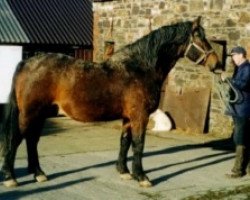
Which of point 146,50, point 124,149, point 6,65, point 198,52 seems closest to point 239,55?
point 198,52

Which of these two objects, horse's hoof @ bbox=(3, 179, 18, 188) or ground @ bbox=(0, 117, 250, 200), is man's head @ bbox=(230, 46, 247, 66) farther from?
A: horse's hoof @ bbox=(3, 179, 18, 188)

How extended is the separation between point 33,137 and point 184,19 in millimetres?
7606

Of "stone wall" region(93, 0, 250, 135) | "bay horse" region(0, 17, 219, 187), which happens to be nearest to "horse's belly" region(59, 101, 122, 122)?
"bay horse" region(0, 17, 219, 187)

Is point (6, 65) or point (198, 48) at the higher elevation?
point (198, 48)

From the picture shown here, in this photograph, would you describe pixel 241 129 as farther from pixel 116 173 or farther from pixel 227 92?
pixel 116 173

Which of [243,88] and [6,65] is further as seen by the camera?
[6,65]

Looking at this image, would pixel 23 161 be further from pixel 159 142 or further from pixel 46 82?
pixel 159 142

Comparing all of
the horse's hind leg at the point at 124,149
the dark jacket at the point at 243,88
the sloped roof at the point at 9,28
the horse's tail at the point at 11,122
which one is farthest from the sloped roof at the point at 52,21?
the dark jacket at the point at 243,88

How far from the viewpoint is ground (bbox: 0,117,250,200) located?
7.04 m

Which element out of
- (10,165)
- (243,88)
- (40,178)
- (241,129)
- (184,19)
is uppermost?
(184,19)

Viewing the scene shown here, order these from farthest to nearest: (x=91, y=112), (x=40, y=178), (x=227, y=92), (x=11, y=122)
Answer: (x=227, y=92)
(x=40, y=178)
(x=91, y=112)
(x=11, y=122)

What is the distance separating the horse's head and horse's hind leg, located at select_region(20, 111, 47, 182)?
2414mm

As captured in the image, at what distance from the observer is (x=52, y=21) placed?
18.8m

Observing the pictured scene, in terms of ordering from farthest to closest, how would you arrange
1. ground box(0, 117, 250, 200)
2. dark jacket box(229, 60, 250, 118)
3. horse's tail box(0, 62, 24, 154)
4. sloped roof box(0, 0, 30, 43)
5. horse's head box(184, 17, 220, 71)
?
sloped roof box(0, 0, 30, 43) → dark jacket box(229, 60, 250, 118) → horse's head box(184, 17, 220, 71) → horse's tail box(0, 62, 24, 154) → ground box(0, 117, 250, 200)
